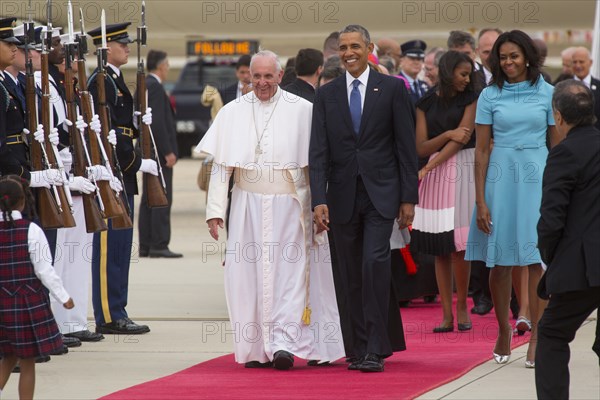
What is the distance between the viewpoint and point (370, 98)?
769 centimetres

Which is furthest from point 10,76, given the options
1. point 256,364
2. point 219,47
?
point 219,47

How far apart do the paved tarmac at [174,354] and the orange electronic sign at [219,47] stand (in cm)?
1058

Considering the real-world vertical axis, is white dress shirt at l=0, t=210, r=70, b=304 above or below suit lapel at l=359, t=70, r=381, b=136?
below

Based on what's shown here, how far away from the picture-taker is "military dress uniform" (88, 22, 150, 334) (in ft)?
29.8

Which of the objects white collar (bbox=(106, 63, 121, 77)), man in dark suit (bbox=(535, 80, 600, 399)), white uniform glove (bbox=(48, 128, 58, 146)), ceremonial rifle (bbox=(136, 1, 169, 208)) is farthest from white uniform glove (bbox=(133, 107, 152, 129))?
man in dark suit (bbox=(535, 80, 600, 399))

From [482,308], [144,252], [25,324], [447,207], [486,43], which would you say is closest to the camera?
[25,324]

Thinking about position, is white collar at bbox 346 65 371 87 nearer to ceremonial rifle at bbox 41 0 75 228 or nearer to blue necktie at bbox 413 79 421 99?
ceremonial rifle at bbox 41 0 75 228

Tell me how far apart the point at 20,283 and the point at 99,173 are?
199cm

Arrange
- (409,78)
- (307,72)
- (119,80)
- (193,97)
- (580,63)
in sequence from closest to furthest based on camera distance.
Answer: (119,80), (307,72), (409,78), (580,63), (193,97)

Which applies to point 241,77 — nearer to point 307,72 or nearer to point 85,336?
point 307,72

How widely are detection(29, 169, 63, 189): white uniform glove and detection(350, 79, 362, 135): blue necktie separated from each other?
5.54ft

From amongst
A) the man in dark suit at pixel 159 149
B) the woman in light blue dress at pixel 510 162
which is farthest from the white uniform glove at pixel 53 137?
the man in dark suit at pixel 159 149

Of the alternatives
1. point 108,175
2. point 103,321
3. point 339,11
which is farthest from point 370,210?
point 339,11

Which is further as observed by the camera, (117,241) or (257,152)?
(117,241)
